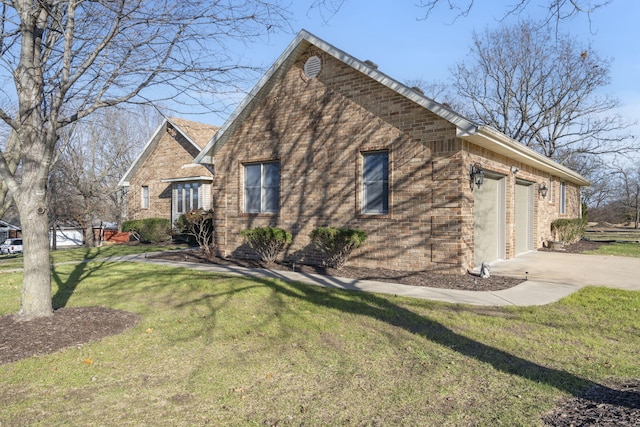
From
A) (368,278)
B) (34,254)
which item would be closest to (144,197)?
(368,278)

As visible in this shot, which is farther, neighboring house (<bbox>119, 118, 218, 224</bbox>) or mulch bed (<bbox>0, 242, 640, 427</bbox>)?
neighboring house (<bbox>119, 118, 218, 224</bbox>)

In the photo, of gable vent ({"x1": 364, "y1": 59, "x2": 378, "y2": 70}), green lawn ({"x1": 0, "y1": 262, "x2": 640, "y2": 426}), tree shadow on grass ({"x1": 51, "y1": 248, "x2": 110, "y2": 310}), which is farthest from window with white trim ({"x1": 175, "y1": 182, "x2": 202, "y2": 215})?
green lawn ({"x1": 0, "y1": 262, "x2": 640, "y2": 426})

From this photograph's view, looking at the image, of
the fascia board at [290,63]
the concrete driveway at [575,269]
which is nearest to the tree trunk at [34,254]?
the fascia board at [290,63]

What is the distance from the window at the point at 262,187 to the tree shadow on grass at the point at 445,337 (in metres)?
4.21

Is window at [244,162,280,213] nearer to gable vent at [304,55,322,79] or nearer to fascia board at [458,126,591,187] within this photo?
gable vent at [304,55,322,79]

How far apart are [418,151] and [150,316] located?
6.71 metres

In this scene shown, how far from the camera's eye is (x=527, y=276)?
985cm

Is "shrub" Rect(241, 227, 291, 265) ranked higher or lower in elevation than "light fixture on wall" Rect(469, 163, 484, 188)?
lower

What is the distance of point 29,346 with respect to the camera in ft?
16.6

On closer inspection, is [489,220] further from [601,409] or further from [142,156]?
[142,156]

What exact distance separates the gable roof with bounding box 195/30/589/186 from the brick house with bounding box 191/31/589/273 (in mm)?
28

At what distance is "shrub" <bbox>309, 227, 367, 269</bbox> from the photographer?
34.7 feet

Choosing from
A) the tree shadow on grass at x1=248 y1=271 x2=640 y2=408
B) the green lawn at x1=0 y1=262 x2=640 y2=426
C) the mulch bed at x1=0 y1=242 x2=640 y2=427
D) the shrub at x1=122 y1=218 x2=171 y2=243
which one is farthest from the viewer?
the shrub at x1=122 y1=218 x2=171 y2=243

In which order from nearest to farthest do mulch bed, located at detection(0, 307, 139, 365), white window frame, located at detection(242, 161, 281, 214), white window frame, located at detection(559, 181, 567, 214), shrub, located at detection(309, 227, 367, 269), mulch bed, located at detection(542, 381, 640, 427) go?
mulch bed, located at detection(542, 381, 640, 427) → mulch bed, located at detection(0, 307, 139, 365) → shrub, located at detection(309, 227, 367, 269) → white window frame, located at detection(242, 161, 281, 214) → white window frame, located at detection(559, 181, 567, 214)
